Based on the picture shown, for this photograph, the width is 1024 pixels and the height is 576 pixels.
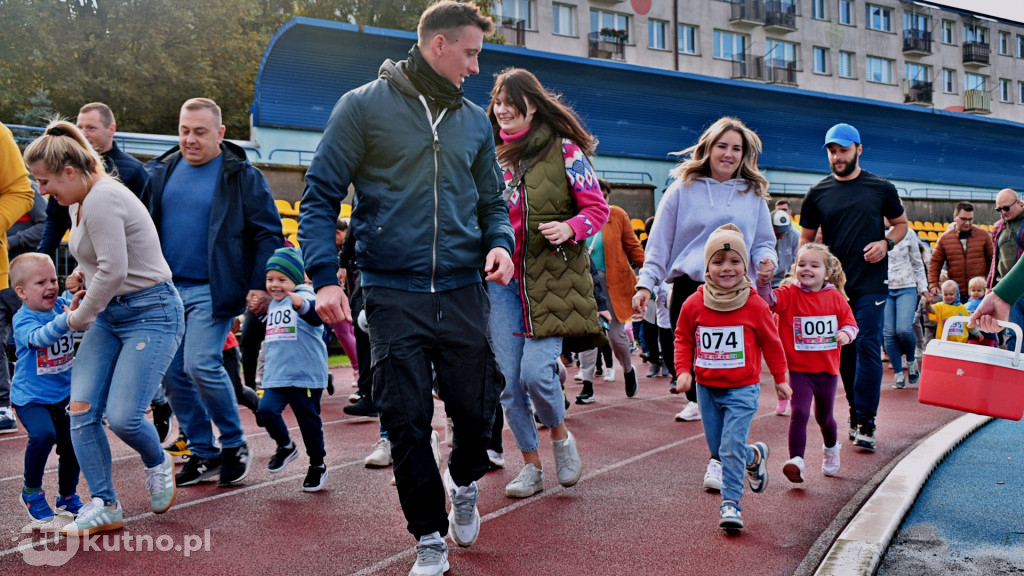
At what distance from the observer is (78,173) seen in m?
4.50

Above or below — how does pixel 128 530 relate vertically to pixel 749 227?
below

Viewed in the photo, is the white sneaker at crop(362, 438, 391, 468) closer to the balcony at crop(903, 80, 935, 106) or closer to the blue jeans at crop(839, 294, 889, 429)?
the blue jeans at crop(839, 294, 889, 429)

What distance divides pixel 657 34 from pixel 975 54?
76.9ft

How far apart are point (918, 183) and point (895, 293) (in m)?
31.0

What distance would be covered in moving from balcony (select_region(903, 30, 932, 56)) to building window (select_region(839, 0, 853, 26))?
13.8 ft

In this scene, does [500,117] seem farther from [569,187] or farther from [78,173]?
[78,173]

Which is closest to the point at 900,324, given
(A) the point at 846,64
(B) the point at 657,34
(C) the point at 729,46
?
(B) the point at 657,34

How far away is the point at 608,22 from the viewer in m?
42.2

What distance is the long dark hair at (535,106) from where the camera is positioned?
5.20 meters

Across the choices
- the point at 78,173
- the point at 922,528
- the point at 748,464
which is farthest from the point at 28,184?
the point at 922,528

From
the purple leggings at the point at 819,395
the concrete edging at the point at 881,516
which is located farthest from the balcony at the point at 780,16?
the purple leggings at the point at 819,395

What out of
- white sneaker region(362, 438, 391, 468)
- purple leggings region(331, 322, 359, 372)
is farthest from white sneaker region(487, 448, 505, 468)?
purple leggings region(331, 322, 359, 372)

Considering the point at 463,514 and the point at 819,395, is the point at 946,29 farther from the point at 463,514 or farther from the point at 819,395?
the point at 463,514

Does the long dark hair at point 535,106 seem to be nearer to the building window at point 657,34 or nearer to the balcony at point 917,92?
the building window at point 657,34
